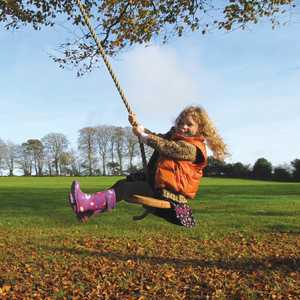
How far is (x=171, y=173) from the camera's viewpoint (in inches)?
217

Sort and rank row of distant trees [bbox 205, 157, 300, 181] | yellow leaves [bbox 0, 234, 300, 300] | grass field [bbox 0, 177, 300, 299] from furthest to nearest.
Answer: row of distant trees [bbox 205, 157, 300, 181], grass field [bbox 0, 177, 300, 299], yellow leaves [bbox 0, 234, 300, 300]

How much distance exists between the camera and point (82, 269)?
42.2 feet

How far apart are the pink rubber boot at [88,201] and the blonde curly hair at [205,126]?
1.23 metres

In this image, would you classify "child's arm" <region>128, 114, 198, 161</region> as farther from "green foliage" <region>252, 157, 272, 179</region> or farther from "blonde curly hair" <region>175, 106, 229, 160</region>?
"green foliage" <region>252, 157, 272, 179</region>

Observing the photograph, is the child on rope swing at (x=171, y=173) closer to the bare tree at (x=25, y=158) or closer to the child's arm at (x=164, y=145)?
the child's arm at (x=164, y=145)

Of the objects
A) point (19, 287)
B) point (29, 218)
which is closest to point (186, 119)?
point (19, 287)

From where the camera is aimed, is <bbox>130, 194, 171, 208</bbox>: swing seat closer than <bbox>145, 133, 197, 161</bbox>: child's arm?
Yes

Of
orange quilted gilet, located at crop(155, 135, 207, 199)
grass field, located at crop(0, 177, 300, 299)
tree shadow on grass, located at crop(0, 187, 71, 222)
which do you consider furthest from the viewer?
tree shadow on grass, located at crop(0, 187, 71, 222)

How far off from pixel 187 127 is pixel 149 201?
111 centimetres

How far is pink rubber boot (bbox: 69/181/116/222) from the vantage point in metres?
5.32

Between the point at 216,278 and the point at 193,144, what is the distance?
7.28m

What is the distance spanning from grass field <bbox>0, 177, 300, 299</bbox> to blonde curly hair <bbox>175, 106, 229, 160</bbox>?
5854 millimetres

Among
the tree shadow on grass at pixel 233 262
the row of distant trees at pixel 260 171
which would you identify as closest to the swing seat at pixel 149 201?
the tree shadow on grass at pixel 233 262

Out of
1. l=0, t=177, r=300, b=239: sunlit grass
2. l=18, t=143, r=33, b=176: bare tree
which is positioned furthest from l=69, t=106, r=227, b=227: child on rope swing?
l=18, t=143, r=33, b=176: bare tree
